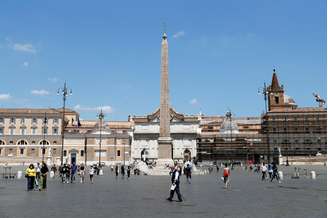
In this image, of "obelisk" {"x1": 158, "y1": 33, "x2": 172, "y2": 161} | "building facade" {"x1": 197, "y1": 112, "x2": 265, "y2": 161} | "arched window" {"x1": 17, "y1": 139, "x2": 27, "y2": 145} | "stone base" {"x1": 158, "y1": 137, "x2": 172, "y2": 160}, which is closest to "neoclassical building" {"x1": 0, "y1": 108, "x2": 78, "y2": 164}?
"arched window" {"x1": 17, "y1": 139, "x2": 27, "y2": 145}

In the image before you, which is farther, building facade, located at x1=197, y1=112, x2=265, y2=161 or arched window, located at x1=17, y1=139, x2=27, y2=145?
building facade, located at x1=197, y1=112, x2=265, y2=161

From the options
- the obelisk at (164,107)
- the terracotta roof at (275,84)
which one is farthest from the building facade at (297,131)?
the obelisk at (164,107)

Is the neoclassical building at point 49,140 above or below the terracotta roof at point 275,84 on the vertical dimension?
below

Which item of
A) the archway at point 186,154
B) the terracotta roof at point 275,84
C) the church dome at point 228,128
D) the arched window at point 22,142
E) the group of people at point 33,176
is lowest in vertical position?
the archway at point 186,154

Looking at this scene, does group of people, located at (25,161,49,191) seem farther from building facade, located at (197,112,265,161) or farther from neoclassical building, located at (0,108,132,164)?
building facade, located at (197,112,265,161)

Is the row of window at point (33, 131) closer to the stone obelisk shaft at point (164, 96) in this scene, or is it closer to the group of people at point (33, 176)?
the stone obelisk shaft at point (164, 96)

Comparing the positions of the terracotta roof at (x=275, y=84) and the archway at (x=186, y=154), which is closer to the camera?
the archway at (x=186, y=154)

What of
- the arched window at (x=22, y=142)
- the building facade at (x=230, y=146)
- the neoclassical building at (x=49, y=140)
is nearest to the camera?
the neoclassical building at (x=49, y=140)

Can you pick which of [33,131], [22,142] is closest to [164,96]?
[33,131]

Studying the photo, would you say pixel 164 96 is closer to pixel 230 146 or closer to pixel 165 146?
pixel 165 146

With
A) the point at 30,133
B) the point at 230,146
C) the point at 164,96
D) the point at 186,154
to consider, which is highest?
the point at 164,96

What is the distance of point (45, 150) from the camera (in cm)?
7506

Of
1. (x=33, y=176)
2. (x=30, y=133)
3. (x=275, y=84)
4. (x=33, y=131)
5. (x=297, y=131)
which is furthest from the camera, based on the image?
(x=275, y=84)

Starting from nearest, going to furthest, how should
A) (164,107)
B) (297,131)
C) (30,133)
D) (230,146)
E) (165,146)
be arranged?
1. (164,107)
2. (165,146)
3. (30,133)
4. (297,131)
5. (230,146)
